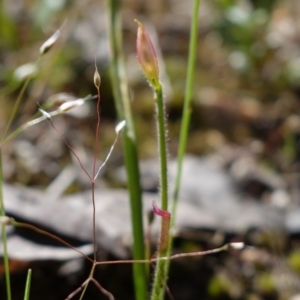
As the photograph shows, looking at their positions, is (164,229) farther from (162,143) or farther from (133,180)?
(133,180)

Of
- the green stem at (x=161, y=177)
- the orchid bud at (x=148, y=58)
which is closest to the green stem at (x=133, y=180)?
the green stem at (x=161, y=177)

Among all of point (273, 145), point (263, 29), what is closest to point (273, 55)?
point (263, 29)

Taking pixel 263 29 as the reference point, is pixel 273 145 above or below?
below

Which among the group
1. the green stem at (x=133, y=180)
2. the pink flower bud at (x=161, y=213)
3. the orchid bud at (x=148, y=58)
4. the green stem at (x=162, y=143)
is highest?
the orchid bud at (x=148, y=58)

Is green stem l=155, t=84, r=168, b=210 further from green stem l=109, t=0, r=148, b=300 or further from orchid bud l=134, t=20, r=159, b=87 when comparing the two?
green stem l=109, t=0, r=148, b=300

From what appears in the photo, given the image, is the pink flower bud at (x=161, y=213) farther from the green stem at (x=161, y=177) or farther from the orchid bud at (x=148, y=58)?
the orchid bud at (x=148, y=58)

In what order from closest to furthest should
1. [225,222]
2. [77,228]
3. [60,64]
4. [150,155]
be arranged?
1. [77,228]
2. [225,222]
3. [150,155]
4. [60,64]

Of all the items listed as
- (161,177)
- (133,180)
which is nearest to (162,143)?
(161,177)

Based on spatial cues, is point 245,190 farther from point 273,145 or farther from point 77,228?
point 77,228

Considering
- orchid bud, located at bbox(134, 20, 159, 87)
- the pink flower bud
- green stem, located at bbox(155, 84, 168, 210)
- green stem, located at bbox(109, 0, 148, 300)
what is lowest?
green stem, located at bbox(109, 0, 148, 300)

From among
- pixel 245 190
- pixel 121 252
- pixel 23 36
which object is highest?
pixel 23 36

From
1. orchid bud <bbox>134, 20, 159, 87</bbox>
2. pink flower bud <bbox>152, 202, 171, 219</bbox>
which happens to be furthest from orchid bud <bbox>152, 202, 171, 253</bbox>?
orchid bud <bbox>134, 20, 159, 87</bbox>
